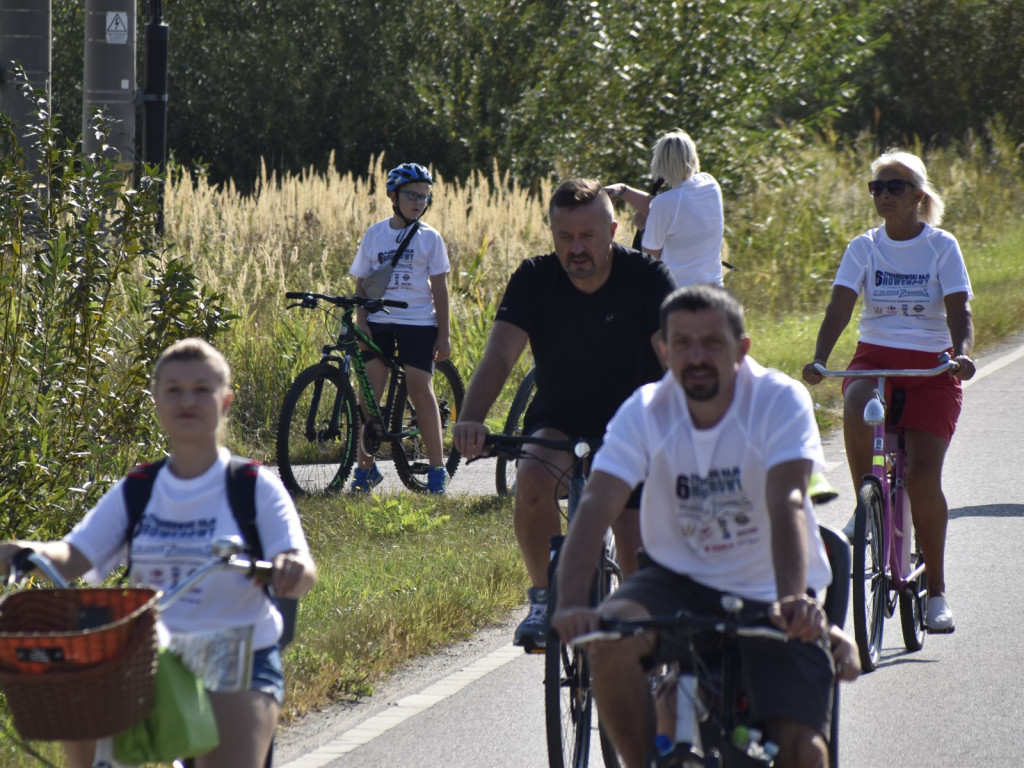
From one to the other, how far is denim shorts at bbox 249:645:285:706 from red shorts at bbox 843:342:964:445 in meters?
3.65

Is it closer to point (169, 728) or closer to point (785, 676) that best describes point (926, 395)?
point (785, 676)

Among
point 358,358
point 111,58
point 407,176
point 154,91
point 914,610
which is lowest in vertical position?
point 914,610

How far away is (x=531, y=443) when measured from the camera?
514 cm

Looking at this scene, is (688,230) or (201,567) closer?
(201,567)

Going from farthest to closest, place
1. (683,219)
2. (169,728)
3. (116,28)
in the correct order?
1. (116,28)
2. (683,219)
3. (169,728)

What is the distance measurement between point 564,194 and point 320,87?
19723 millimetres

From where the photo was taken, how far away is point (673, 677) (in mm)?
3670

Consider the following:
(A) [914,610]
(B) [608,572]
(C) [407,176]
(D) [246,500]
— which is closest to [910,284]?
(A) [914,610]

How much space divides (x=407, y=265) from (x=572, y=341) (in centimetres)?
461

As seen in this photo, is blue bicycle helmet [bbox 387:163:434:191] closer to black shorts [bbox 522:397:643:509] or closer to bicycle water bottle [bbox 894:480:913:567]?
bicycle water bottle [bbox 894:480:913:567]

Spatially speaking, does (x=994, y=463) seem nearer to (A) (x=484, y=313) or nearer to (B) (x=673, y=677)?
(A) (x=484, y=313)

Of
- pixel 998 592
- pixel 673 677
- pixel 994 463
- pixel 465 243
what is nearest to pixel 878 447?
pixel 998 592

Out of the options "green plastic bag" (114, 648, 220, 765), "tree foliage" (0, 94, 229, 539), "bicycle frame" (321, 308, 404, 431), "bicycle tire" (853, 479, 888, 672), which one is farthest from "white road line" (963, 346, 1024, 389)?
"green plastic bag" (114, 648, 220, 765)

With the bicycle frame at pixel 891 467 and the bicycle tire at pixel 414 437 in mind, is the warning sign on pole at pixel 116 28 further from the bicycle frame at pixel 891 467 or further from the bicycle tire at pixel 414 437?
the bicycle frame at pixel 891 467
